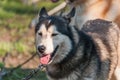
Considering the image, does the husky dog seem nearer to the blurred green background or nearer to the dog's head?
the dog's head

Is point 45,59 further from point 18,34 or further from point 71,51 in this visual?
point 18,34

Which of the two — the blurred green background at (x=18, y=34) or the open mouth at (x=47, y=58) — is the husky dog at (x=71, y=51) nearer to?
the open mouth at (x=47, y=58)

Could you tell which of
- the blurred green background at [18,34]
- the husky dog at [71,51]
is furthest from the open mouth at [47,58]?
the blurred green background at [18,34]

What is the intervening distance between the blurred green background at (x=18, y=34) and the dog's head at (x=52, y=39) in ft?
6.43

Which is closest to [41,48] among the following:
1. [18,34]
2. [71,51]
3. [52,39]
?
[52,39]

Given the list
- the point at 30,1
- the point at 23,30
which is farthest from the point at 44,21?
the point at 30,1

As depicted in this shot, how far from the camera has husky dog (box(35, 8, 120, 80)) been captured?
24.3 feet

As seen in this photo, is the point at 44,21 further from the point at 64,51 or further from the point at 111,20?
the point at 111,20

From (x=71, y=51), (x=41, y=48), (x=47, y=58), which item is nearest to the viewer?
(x=41, y=48)

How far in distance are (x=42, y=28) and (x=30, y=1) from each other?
805cm

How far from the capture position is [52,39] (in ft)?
24.1

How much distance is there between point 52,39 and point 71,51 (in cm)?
40

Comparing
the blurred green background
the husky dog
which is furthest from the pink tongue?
the blurred green background

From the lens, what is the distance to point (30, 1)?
15.5 metres
